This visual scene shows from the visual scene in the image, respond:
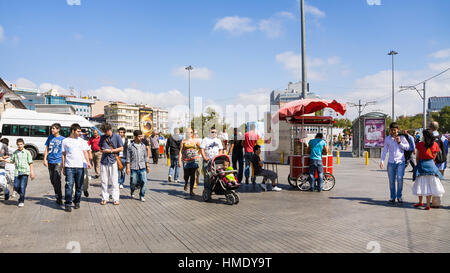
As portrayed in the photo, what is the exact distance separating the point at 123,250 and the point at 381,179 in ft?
34.9

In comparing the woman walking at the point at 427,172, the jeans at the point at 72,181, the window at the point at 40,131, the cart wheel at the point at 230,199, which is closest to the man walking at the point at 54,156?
the jeans at the point at 72,181

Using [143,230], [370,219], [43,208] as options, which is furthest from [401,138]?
[43,208]

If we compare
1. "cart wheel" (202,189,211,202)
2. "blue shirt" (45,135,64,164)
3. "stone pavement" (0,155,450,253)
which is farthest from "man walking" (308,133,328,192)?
"blue shirt" (45,135,64,164)

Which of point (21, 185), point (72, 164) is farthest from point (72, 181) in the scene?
point (21, 185)

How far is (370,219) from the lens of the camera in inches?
251

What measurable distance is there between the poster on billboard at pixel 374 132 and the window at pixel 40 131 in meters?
21.6

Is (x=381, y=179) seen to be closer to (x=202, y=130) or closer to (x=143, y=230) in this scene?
(x=143, y=230)

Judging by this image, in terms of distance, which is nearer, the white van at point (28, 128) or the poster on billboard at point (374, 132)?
the white van at point (28, 128)

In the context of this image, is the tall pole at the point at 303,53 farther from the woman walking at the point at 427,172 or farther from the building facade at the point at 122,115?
the building facade at the point at 122,115

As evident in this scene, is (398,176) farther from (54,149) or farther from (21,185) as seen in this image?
(21,185)

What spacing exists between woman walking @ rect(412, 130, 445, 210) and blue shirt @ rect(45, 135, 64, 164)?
26.2ft

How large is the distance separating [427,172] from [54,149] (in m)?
8.28

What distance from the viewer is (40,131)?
20641 mm

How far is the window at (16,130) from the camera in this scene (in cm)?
2023
